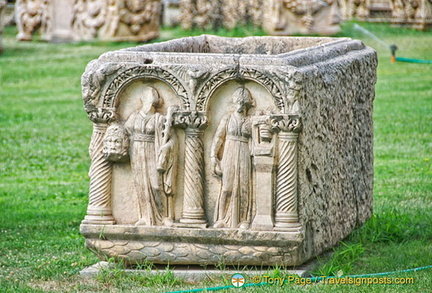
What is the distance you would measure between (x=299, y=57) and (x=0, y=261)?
276cm

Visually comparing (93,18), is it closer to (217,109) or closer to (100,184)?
(100,184)

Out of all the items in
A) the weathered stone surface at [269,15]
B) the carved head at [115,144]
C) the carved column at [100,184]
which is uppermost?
the carved head at [115,144]

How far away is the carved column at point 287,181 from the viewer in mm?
6594

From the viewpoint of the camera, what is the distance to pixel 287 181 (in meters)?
6.60

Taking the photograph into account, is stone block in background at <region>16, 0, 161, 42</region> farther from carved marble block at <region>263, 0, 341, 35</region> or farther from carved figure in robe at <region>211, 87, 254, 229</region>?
carved figure in robe at <region>211, 87, 254, 229</region>

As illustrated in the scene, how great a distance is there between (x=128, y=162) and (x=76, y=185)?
159 inches

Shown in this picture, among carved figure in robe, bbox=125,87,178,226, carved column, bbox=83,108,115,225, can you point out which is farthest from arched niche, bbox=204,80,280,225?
carved column, bbox=83,108,115,225

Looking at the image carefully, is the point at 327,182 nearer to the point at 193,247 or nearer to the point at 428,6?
the point at 193,247

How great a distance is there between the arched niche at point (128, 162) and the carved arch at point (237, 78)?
0.20m

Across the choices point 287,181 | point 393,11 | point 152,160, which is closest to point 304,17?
point 393,11

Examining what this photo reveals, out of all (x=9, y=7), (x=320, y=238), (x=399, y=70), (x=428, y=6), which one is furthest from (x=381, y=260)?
(x=9, y=7)

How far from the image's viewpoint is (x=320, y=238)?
7203 mm

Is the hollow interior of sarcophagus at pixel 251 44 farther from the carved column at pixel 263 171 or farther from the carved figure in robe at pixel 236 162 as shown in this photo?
the carved column at pixel 263 171

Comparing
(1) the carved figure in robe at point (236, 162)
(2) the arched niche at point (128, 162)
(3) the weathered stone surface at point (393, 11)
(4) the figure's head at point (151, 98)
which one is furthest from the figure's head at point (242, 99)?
(3) the weathered stone surface at point (393, 11)
